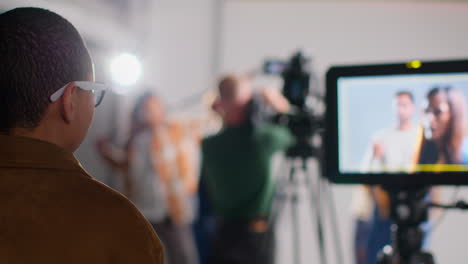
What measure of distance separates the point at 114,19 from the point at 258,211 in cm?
219

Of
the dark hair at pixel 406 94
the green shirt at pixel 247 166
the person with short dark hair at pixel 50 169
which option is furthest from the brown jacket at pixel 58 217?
the green shirt at pixel 247 166

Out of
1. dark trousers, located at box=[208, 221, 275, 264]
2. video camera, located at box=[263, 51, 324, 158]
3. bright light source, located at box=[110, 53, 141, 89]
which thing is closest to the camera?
video camera, located at box=[263, 51, 324, 158]

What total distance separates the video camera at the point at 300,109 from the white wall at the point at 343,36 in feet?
5.73

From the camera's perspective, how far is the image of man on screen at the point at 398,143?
1.23 m

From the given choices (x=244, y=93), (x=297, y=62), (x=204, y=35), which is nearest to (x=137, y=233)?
(x=297, y=62)

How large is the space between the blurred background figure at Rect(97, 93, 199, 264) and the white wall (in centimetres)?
97

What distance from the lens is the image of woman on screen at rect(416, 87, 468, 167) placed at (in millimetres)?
1191

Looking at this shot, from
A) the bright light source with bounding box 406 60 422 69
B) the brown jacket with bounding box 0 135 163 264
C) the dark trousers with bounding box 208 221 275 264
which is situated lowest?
the dark trousers with bounding box 208 221 275 264

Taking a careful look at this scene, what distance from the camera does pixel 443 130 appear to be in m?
1.21

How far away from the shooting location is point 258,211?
6.89 ft

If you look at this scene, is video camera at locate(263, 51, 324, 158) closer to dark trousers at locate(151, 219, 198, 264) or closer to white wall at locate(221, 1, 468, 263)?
dark trousers at locate(151, 219, 198, 264)

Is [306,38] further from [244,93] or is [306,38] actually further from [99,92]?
[99,92]

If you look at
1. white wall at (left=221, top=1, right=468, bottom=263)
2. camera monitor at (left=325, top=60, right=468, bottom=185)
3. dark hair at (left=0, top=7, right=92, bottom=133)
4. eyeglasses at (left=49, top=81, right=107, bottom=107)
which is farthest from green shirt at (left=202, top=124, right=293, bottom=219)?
white wall at (left=221, top=1, right=468, bottom=263)

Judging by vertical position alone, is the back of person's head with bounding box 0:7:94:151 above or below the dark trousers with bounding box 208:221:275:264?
above
